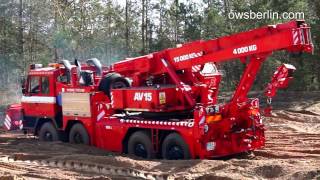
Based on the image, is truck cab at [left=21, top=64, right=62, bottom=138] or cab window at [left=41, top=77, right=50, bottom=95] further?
cab window at [left=41, top=77, right=50, bottom=95]

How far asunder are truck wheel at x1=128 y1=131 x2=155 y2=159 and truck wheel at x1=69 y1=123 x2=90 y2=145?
6.70ft

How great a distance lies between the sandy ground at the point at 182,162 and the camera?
30.0 feet

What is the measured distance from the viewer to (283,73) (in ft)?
37.1

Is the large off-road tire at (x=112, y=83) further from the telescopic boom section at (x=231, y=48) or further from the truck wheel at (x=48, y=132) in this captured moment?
the truck wheel at (x=48, y=132)

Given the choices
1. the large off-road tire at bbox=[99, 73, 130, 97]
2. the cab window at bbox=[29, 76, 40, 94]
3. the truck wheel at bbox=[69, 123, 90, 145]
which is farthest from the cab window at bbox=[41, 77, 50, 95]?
the large off-road tire at bbox=[99, 73, 130, 97]

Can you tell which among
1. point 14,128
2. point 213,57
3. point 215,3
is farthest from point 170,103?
point 215,3

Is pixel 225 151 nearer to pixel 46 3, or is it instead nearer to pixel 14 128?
pixel 14 128

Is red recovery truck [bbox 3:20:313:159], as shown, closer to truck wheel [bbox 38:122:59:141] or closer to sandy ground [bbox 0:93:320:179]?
truck wheel [bbox 38:122:59:141]

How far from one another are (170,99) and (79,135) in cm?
380

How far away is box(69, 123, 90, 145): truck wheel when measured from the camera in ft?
47.5

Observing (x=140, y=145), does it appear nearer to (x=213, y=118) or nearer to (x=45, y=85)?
(x=213, y=118)

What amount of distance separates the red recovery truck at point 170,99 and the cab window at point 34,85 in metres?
0.24

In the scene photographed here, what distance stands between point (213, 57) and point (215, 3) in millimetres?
→ 28384

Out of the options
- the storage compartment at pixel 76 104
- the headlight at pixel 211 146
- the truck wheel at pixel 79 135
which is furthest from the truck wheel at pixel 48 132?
the headlight at pixel 211 146
